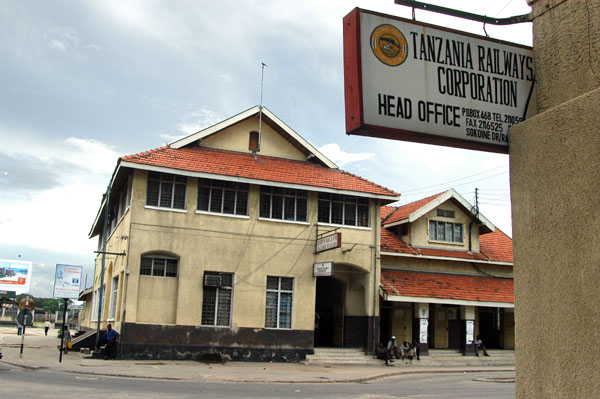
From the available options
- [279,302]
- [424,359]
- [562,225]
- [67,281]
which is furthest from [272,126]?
[562,225]

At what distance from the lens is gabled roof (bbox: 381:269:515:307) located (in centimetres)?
2722

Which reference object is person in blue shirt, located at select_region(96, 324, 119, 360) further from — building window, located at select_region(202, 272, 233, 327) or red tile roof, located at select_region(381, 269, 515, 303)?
red tile roof, located at select_region(381, 269, 515, 303)

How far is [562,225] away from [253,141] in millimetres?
24728

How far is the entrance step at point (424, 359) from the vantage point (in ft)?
83.3

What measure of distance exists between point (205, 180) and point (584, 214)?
74.3ft

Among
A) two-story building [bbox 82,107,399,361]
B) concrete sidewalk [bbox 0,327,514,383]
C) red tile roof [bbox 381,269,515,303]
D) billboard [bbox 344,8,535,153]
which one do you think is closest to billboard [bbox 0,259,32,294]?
two-story building [bbox 82,107,399,361]

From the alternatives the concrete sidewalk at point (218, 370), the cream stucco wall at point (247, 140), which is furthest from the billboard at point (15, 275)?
the cream stucco wall at point (247, 140)

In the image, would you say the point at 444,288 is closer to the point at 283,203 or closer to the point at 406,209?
the point at 406,209

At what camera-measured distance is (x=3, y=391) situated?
1245 centimetres

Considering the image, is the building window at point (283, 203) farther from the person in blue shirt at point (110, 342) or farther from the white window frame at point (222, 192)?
the person in blue shirt at point (110, 342)

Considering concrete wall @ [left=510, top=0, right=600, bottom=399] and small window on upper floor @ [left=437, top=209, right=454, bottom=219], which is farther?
small window on upper floor @ [left=437, top=209, right=454, bottom=219]

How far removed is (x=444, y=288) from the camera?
28516 millimetres

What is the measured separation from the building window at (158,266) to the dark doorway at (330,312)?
7570 millimetres

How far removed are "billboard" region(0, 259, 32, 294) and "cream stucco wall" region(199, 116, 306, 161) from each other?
8198cm
